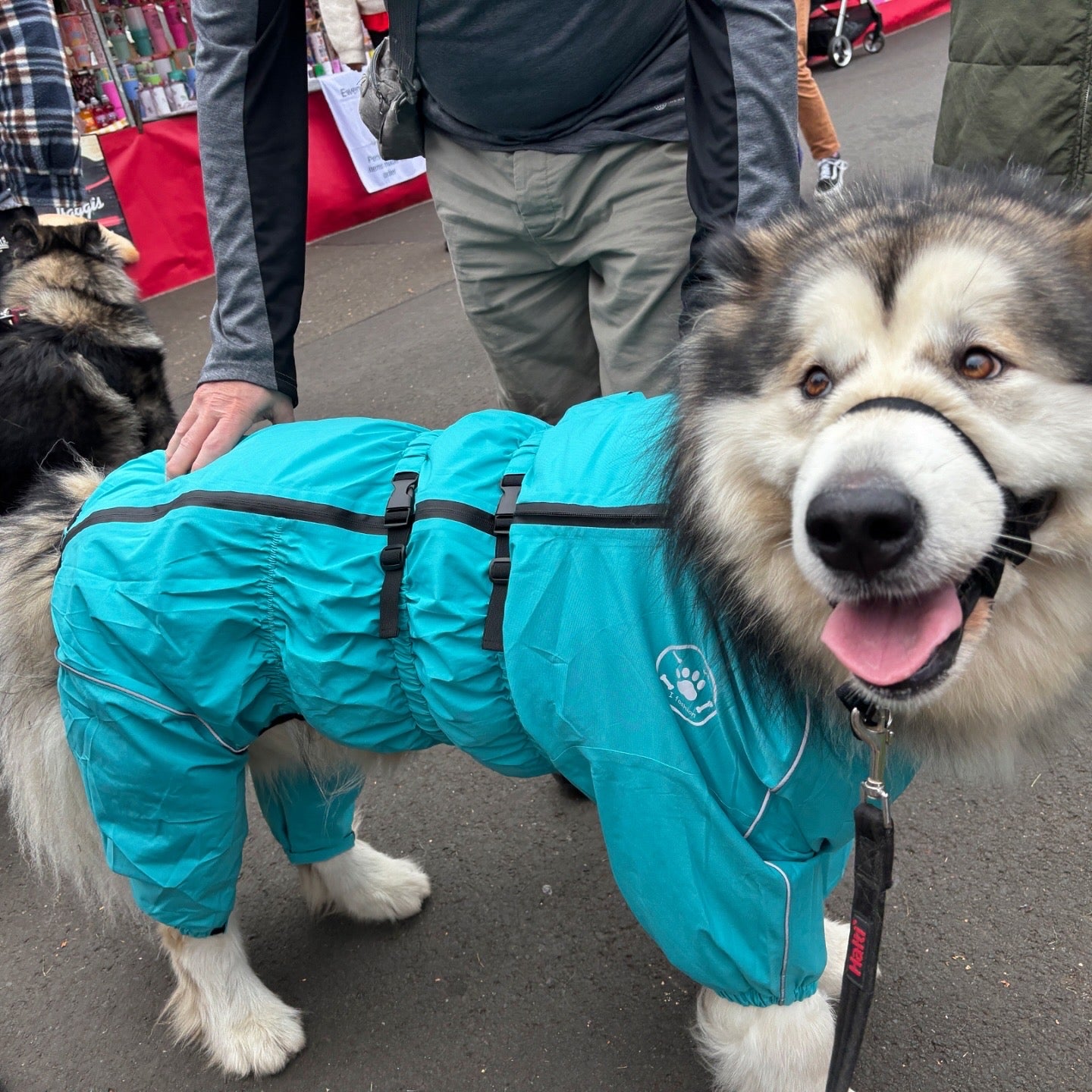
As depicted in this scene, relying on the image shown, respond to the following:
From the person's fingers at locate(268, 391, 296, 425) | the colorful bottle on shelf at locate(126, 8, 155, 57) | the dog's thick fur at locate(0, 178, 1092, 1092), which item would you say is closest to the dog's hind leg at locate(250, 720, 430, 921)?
the person's fingers at locate(268, 391, 296, 425)

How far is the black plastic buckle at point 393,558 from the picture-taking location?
176cm

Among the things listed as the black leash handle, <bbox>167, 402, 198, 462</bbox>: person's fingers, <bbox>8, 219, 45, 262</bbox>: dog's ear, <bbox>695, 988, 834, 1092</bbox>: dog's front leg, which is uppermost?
<bbox>167, 402, 198, 462</bbox>: person's fingers

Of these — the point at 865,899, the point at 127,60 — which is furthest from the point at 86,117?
the point at 865,899

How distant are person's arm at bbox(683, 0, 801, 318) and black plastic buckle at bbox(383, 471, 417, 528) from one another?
2.01 feet

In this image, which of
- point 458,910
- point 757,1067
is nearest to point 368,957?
point 458,910

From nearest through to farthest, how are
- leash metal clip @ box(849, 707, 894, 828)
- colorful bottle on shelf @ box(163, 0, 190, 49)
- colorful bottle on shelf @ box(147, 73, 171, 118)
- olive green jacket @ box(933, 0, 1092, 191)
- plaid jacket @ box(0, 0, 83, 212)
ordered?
leash metal clip @ box(849, 707, 894, 828), olive green jacket @ box(933, 0, 1092, 191), plaid jacket @ box(0, 0, 83, 212), colorful bottle on shelf @ box(147, 73, 171, 118), colorful bottle on shelf @ box(163, 0, 190, 49)

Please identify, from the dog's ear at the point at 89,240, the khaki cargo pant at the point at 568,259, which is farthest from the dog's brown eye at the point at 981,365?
the dog's ear at the point at 89,240

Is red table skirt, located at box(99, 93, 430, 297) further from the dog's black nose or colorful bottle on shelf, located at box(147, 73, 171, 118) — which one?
the dog's black nose

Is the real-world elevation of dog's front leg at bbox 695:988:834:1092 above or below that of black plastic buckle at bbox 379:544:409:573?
below

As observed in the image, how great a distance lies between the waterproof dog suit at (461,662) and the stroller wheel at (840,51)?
10.1 metres

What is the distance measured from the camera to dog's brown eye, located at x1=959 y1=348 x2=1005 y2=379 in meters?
1.33

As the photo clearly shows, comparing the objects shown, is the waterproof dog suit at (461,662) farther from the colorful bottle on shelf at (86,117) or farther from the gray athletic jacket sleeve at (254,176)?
the colorful bottle on shelf at (86,117)

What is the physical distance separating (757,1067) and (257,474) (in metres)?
1.38

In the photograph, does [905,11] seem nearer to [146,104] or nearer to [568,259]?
[146,104]
